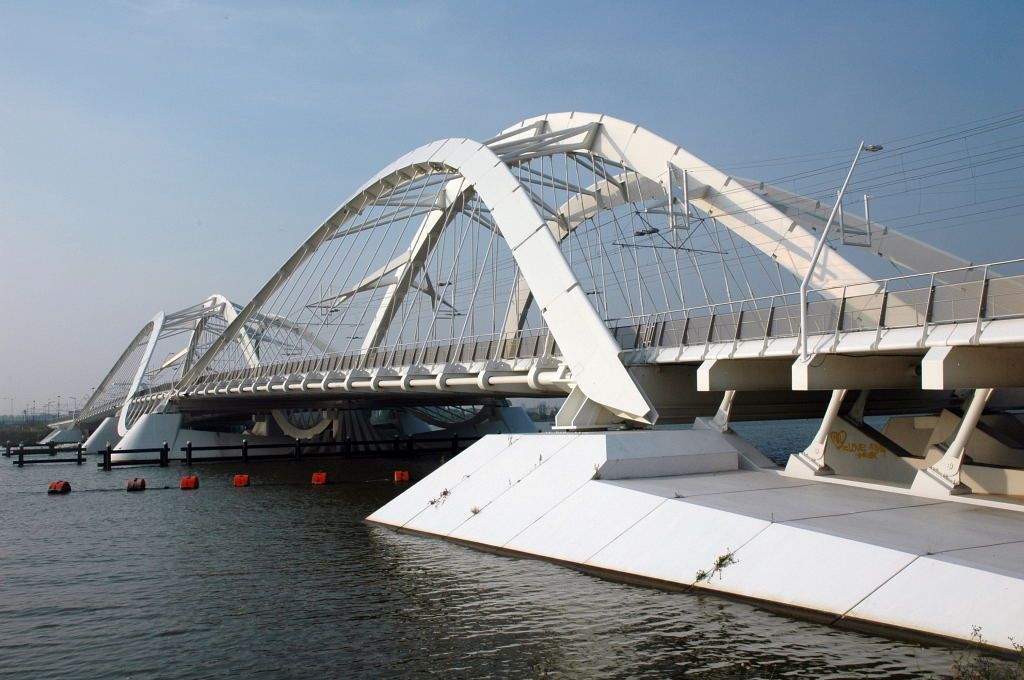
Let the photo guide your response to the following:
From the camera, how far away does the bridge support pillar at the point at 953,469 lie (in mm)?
17094

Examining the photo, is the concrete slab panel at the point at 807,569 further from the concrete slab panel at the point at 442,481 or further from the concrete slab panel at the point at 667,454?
the concrete slab panel at the point at 442,481

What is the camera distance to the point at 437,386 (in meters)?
33.0

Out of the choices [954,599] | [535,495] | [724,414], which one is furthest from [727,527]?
[724,414]

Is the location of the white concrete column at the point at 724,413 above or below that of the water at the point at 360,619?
above

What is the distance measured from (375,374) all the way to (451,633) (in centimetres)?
2527

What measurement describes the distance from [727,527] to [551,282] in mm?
12468

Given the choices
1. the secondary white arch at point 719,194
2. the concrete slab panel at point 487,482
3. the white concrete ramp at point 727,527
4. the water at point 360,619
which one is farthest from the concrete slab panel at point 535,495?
the secondary white arch at point 719,194

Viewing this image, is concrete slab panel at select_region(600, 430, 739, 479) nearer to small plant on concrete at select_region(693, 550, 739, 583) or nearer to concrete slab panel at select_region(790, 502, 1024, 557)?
small plant on concrete at select_region(693, 550, 739, 583)

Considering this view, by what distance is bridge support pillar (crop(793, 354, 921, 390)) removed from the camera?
752 inches

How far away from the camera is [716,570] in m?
14.2

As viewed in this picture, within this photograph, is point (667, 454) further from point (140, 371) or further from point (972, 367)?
point (140, 371)

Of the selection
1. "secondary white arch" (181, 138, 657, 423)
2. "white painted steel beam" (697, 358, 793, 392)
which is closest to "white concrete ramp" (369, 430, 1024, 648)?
"white painted steel beam" (697, 358, 793, 392)

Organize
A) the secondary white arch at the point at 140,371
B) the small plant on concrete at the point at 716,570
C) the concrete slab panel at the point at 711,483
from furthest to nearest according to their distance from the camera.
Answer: the secondary white arch at the point at 140,371 < the concrete slab panel at the point at 711,483 < the small plant on concrete at the point at 716,570

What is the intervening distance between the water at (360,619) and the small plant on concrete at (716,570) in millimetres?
405
